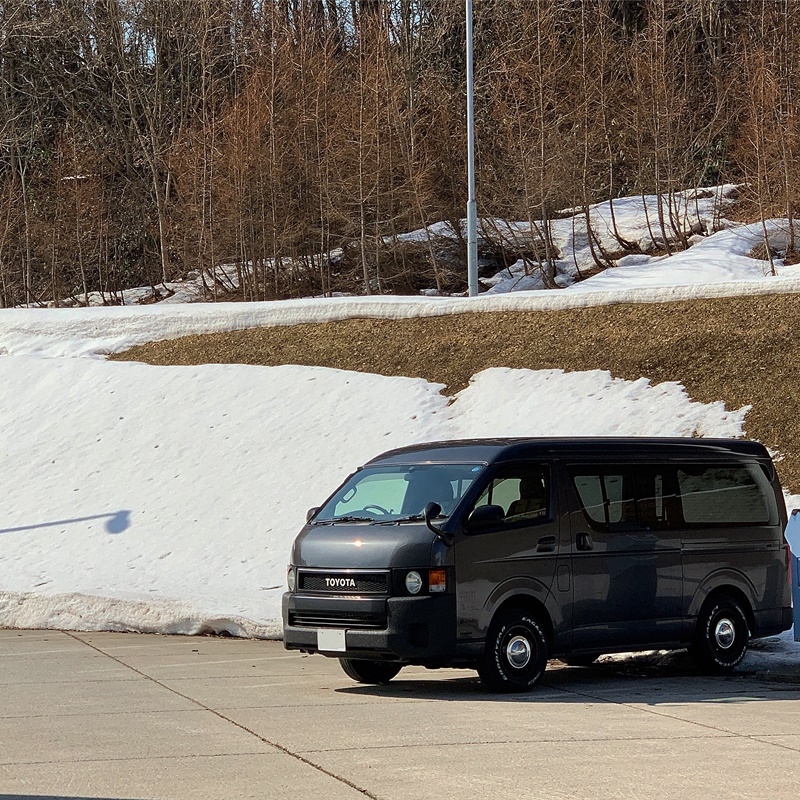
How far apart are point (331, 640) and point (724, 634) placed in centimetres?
370

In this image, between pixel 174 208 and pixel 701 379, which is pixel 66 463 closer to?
pixel 701 379

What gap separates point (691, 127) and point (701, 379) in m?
33.0

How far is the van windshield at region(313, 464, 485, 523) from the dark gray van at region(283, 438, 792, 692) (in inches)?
0.5

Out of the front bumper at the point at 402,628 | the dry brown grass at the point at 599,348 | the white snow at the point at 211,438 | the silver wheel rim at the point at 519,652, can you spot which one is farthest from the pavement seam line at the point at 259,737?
the dry brown grass at the point at 599,348

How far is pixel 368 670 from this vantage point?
10.7 metres

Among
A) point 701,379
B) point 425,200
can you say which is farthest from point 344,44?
point 701,379

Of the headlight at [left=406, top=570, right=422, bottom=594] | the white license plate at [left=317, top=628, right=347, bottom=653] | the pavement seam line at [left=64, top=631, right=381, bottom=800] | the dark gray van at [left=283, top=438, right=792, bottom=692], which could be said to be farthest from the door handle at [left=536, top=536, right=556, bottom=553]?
the pavement seam line at [left=64, top=631, right=381, bottom=800]

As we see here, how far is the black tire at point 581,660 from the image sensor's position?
34.5ft

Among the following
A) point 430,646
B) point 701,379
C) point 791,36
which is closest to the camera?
point 430,646

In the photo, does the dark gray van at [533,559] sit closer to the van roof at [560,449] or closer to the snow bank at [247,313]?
the van roof at [560,449]

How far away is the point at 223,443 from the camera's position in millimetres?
20359

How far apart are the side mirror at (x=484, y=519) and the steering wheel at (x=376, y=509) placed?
0.75 m

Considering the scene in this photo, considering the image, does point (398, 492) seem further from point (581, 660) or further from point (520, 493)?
Result: point (581, 660)

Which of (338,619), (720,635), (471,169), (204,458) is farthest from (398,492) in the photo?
(471,169)
